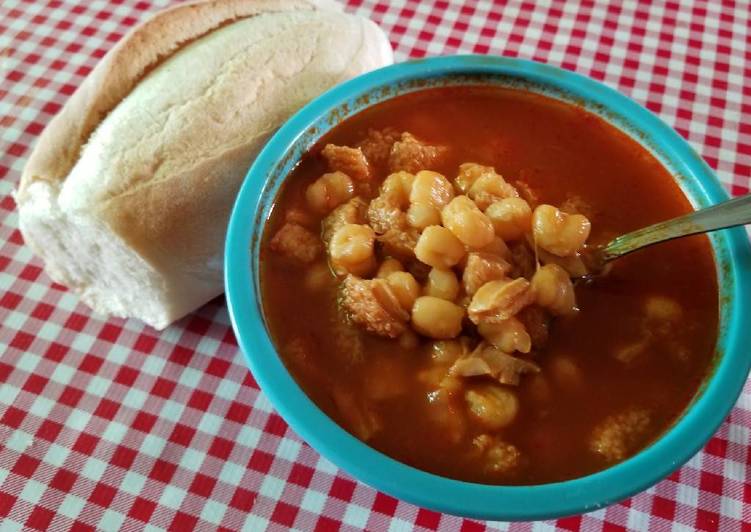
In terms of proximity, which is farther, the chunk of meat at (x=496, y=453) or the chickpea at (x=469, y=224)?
the chickpea at (x=469, y=224)

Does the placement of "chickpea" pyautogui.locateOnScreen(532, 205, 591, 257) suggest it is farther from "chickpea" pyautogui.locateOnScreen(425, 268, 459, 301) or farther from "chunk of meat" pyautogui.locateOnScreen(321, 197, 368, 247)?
"chunk of meat" pyautogui.locateOnScreen(321, 197, 368, 247)

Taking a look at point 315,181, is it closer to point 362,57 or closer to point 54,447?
point 362,57

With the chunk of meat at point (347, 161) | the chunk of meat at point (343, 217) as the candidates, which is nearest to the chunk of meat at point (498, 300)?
the chunk of meat at point (343, 217)

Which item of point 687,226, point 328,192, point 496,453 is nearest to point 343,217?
point 328,192

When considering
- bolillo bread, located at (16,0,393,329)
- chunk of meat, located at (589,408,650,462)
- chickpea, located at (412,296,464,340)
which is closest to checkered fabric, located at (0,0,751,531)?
bolillo bread, located at (16,0,393,329)

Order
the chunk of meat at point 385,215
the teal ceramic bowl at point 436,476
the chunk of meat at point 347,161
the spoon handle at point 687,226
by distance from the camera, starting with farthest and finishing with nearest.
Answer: the chunk of meat at point 347,161 < the chunk of meat at point 385,215 < the spoon handle at point 687,226 < the teal ceramic bowl at point 436,476

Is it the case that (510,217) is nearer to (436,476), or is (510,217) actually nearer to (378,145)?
(378,145)

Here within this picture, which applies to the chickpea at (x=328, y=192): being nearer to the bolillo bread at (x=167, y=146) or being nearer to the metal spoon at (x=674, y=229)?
the bolillo bread at (x=167, y=146)
